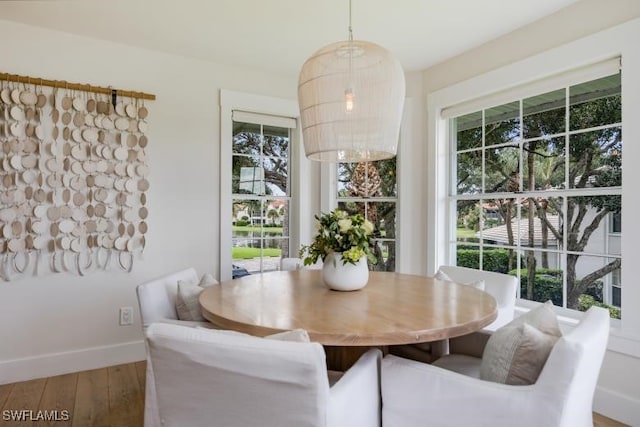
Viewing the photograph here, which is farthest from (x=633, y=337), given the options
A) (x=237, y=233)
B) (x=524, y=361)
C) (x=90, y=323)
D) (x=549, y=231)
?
(x=90, y=323)

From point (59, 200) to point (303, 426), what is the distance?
260cm

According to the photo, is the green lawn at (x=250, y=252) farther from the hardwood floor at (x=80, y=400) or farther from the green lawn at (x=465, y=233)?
the green lawn at (x=465, y=233)

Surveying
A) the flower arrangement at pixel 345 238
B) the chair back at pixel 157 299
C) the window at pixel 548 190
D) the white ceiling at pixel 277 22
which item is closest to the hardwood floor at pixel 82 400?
the chair back at pixel 157 299

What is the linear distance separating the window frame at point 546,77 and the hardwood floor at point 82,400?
Result: 0.69 meters

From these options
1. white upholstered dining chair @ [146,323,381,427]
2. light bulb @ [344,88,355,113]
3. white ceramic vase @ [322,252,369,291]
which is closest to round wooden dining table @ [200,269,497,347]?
white ceramic vase @ [322,252,369,291]

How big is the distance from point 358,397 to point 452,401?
1.02ft

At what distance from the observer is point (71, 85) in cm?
275

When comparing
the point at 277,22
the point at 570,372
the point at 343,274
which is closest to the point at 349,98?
the point at 343,274

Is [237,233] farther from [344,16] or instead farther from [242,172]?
[344,16]

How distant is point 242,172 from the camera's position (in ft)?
11.7

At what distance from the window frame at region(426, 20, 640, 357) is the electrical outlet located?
8.50ft

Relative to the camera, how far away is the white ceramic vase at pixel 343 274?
6.40ft

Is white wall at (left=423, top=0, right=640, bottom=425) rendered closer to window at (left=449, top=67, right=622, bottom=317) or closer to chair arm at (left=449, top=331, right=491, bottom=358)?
window at (left=449, top=67, right=622, bottom=317)

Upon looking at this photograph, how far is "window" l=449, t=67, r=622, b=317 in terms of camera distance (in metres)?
2.38
